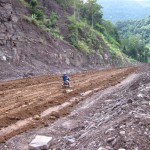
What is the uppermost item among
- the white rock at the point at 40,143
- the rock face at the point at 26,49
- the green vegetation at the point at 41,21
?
the green vegetation at the point at 41,21

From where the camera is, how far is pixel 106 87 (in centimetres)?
2320

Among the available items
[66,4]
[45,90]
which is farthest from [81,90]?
[66,4]

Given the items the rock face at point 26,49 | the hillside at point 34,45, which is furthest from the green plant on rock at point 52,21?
the rock face at point 26,49

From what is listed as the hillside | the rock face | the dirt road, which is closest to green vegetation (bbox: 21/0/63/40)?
the hillside

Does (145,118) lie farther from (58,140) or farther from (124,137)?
(58,140)

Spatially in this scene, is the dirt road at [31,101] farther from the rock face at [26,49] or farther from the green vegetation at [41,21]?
the green vegetation at [41,21]

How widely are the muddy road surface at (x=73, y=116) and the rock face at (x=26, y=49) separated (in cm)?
565

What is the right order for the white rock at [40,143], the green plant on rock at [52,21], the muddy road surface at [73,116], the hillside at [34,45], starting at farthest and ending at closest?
the green plant on rock at [52,21] → the hillside at [34,45] → the white rock at [40,143] → the muddy road surface at [73,116]

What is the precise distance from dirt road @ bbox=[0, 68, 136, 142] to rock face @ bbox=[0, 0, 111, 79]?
16.3ft

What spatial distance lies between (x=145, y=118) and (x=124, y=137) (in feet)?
4.54

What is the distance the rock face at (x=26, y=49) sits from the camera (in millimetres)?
29078

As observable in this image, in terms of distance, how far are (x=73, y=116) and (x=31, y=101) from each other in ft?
9.25

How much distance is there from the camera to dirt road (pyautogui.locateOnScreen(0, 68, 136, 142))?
12992 mm

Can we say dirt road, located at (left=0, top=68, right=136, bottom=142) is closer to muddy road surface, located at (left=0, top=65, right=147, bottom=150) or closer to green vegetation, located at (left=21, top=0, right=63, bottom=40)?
muddy road surface, located at (left=0, top=65, right=147, bottom=150)
